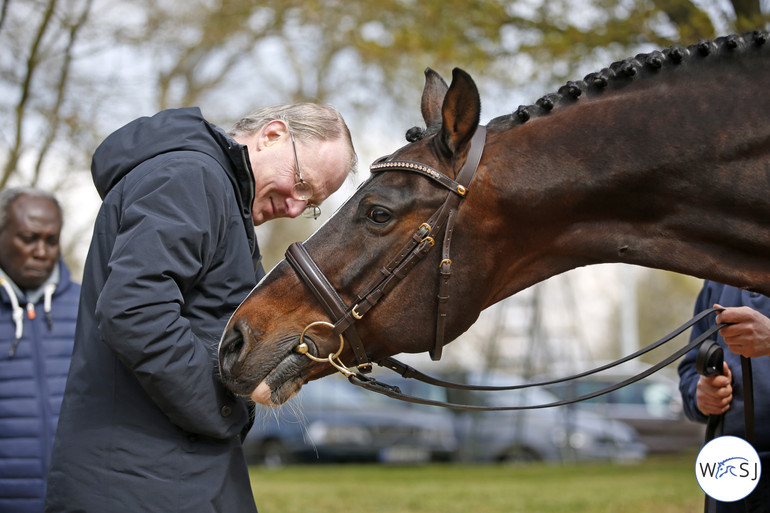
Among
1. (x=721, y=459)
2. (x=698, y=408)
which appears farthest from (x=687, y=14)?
(x=721, y=459)

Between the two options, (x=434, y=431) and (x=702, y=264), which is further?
(x=434, y=431)

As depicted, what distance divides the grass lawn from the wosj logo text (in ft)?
17.0

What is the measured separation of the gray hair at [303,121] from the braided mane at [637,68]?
35cm

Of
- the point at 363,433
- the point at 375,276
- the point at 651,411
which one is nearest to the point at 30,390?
the point at 375,276

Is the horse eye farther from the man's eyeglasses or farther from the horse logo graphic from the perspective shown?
the horse logo graphic

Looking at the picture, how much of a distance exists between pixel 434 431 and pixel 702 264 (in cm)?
1372

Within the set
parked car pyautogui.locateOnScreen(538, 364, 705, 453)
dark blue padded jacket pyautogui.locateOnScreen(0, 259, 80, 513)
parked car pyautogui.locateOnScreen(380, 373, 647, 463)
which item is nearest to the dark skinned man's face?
dark blue padded jacket pyautogui.locateOnScreen(0, 259, 80, 513)

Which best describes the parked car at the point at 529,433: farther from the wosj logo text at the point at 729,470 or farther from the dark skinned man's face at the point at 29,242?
the wosj logo text at the point at 729,470

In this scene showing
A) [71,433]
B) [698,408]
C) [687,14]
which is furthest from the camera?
[687,14]

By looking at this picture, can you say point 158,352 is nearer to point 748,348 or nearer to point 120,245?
point 120,245

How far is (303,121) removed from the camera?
3010 mm

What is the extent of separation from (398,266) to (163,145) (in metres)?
0.86

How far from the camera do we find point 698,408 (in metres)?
3.46

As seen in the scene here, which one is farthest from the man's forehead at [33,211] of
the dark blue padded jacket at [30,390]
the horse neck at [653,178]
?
the horse neck at [653,178]
